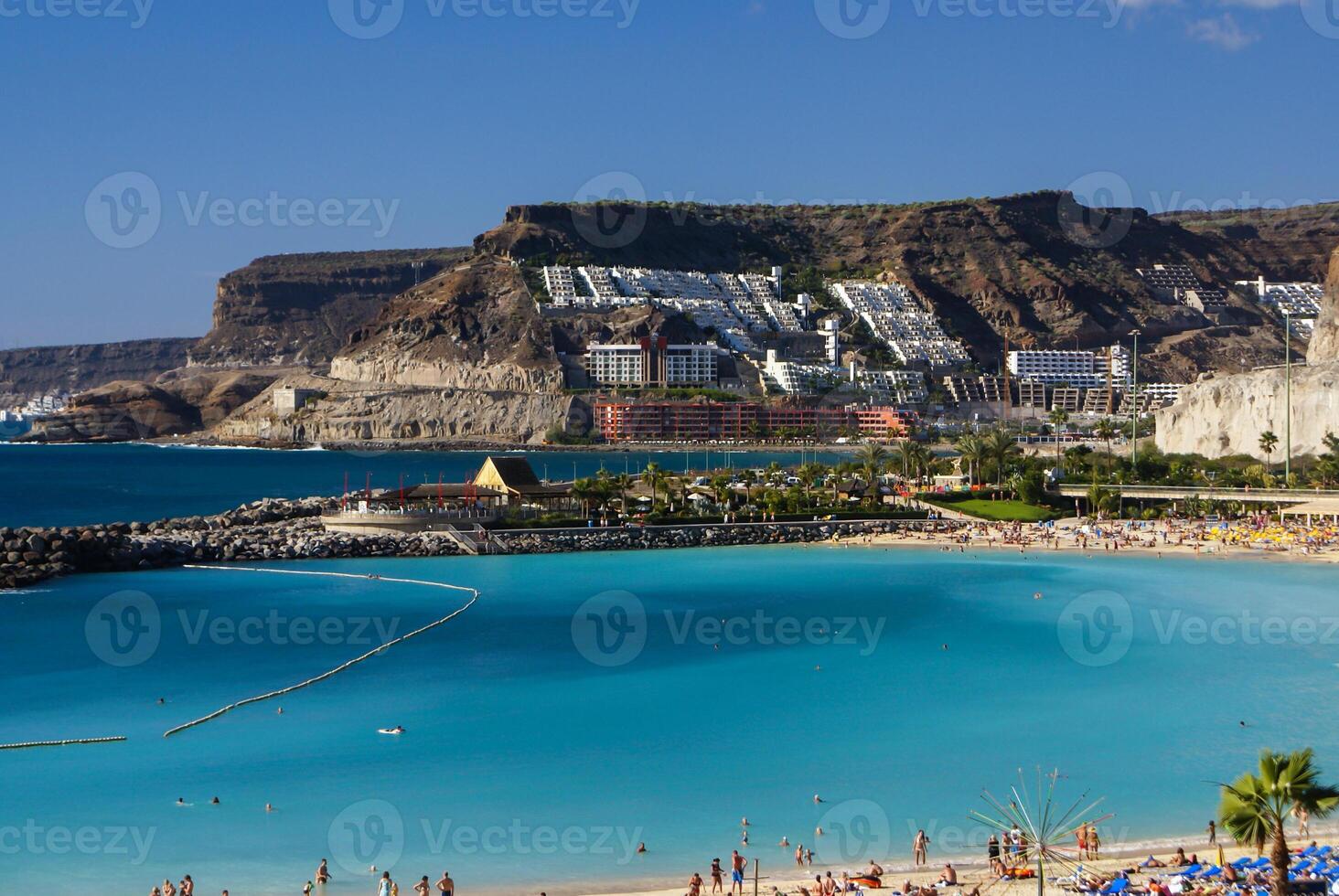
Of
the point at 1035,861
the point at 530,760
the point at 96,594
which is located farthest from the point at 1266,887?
the point at 96,594

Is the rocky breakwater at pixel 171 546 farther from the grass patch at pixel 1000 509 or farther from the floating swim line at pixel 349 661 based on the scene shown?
the grass patch at pixel 1000 509

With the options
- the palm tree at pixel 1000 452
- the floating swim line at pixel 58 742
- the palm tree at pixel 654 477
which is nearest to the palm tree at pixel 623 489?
the palm tree at pixel 654 477

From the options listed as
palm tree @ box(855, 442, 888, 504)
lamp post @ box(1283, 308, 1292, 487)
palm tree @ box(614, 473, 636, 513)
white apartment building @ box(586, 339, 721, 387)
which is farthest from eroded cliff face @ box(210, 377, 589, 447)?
lamp post @ box(1283, 308, 1292, 487)

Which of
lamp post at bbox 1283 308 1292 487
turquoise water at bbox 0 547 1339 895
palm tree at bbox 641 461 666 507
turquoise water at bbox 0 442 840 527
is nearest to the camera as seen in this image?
turquoise water at bbox 0 547 1339 895

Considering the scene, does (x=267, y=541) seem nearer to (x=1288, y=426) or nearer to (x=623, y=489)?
(x=623, y=489)

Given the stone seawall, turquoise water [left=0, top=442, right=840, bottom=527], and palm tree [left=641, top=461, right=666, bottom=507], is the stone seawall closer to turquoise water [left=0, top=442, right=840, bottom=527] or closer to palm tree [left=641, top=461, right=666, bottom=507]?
palm tree [left=641, top=461, right=666, bottom=507]

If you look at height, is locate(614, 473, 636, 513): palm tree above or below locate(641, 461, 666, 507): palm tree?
below
